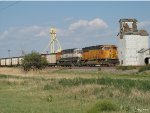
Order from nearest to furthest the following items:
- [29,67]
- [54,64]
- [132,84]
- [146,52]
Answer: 1. [132,84]
2. [29,67]
3. [146,52]
4. [54,64]

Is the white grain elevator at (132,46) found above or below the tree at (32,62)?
above

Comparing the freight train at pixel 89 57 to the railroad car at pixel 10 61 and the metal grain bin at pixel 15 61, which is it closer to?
the metal grain bin at pixel 15 61

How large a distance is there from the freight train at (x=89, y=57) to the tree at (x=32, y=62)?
833 centimetres

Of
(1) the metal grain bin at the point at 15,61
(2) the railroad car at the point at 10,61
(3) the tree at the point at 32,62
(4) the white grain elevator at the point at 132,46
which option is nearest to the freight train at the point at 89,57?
(3) the tree at the point at 32,62

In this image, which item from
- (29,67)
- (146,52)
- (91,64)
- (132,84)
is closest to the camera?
(132,84)

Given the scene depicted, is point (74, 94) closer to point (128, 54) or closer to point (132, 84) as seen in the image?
point (132, 84)

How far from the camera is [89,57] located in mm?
79375

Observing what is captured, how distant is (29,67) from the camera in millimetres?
73500

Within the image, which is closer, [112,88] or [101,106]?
[101,106]

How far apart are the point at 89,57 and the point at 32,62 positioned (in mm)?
12800

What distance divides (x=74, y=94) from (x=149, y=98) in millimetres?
5669

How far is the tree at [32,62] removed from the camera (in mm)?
72812

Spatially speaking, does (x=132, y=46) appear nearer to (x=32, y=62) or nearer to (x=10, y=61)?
(x=32, y=62)

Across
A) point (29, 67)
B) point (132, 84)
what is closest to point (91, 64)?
point (29, 67)
